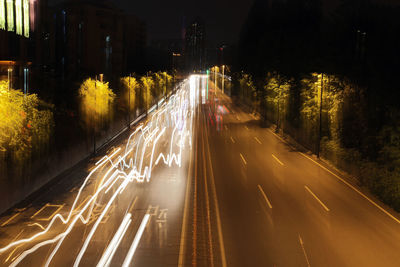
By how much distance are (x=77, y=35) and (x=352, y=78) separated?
215 ft

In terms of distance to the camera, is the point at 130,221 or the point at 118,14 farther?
Result: the point at 118,14

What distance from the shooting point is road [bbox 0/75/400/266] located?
12.2m

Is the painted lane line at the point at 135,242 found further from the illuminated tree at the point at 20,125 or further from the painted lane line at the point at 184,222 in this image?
the illuminated tree at the point at 20,125

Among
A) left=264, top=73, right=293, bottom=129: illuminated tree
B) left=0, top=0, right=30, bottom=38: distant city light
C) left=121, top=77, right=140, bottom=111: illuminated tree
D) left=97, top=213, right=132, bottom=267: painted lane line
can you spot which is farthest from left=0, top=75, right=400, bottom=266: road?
left=121, top=77, right=140, bottom=111: illuminated tree

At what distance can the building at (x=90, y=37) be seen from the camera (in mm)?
71562

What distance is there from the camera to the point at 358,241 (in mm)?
13719

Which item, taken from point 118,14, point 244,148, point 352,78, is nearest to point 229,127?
point 244,148

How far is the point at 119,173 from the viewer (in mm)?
23172

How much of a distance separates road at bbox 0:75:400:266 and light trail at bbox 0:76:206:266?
0.07m

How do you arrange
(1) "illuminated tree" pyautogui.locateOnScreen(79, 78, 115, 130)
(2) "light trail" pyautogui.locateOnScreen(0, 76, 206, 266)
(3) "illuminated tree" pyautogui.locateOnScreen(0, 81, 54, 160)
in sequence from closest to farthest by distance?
1. (2) "light trail" pyautogui.locateOnScreen(0, 76, 206, 266)
2. (3) "illuminated tree" pyautogui.locateOnScreen(0, 81, 54, 160)
3. (1) "illuminated tree" pyautogui.locateOnScreen(79, 78, 115, 130)

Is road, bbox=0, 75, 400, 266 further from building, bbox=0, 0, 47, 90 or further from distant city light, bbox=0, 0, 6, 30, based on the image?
distant city light, bbox=0, 0, 6, 30

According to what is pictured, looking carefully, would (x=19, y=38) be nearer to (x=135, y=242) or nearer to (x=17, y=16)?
(x=17, y=16)

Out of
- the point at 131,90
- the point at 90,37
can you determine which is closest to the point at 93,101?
the point at 131,90

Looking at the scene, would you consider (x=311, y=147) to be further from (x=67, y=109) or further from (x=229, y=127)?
(x=67, y=109)
